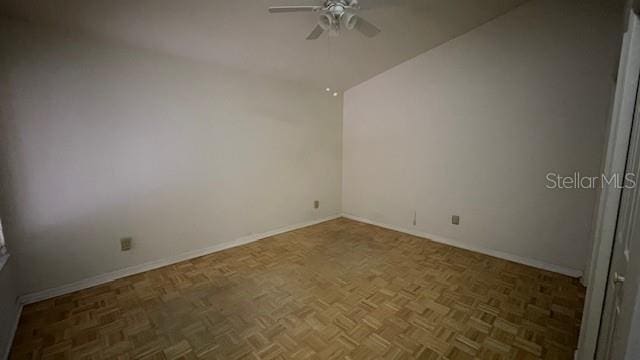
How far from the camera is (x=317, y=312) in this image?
6.63ft

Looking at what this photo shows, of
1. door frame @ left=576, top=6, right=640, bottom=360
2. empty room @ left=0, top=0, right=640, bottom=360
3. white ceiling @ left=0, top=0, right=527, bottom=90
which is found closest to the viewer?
door frame @ left=576, top=6, right=640, bottom=360

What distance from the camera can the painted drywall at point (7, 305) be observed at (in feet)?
5.18

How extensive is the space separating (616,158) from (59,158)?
3.73m

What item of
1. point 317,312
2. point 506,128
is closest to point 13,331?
point 317,312

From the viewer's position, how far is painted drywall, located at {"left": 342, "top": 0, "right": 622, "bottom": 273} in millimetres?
2428

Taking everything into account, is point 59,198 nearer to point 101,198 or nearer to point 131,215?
point 101,198

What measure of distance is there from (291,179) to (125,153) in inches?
81.4

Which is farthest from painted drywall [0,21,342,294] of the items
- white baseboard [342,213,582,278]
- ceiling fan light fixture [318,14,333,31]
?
white baseboard [342,213,582,278]

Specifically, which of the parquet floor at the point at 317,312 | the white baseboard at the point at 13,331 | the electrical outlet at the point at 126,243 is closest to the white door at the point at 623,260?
the parquet floor at the point at 317,312

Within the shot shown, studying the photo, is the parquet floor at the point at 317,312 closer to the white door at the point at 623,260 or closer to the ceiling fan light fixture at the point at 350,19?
the white door at the point at 623,260

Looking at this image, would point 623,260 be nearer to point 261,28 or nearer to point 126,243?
point 261,28

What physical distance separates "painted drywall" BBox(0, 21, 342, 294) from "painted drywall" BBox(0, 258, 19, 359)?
0.17 metres

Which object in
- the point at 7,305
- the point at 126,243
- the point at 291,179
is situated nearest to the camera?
the point at 7,305

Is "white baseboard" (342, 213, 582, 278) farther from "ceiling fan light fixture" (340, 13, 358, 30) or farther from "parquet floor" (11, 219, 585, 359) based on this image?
"ceiling fan light fixture" (340, 13, 358, 30)
